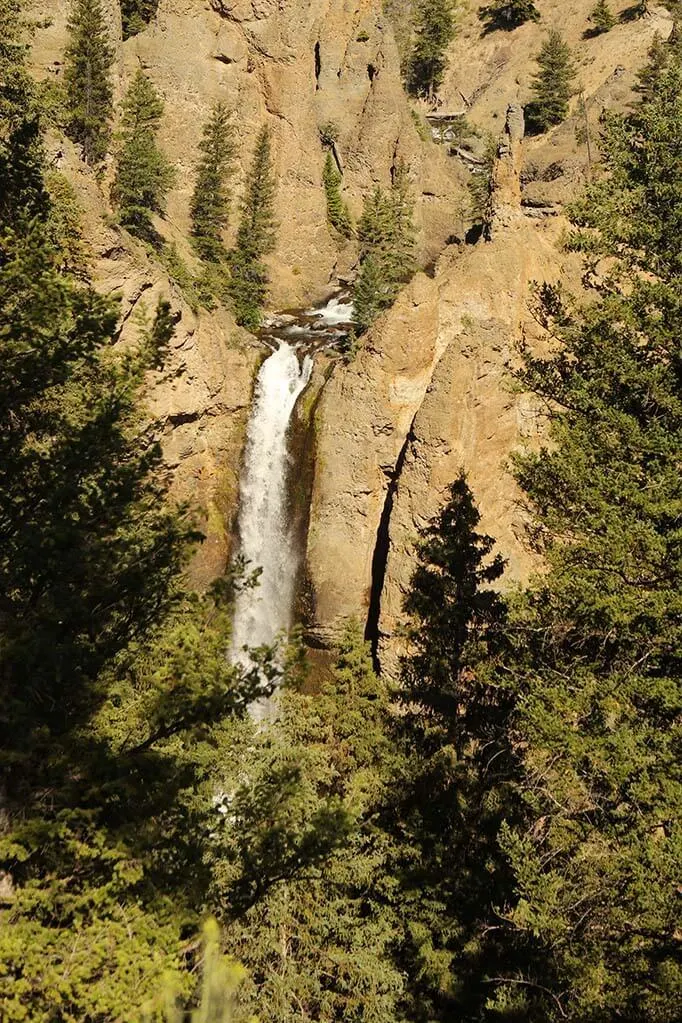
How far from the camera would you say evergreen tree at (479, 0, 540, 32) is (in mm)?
73750

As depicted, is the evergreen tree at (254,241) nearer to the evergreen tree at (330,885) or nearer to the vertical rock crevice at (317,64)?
the vertical rock crevice at (317,64)

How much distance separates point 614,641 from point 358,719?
8.14 m

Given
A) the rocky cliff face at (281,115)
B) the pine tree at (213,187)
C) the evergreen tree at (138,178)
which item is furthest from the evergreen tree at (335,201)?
the evergreen tree at (138,178)

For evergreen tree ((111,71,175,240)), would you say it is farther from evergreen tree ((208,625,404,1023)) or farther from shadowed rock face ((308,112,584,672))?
evergreen tree ((208,625,404,1023))

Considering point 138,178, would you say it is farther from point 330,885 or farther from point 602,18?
point 602,18

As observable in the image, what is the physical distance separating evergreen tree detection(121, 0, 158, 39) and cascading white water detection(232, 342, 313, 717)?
100 ft

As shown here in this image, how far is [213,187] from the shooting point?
131 ft

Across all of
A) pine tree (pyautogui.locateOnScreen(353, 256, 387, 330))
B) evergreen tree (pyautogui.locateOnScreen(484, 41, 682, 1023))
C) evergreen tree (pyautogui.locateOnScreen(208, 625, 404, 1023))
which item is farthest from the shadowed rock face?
evergreen tree (pyautogui.locateOnScreen(484, 41, 682, 1023))

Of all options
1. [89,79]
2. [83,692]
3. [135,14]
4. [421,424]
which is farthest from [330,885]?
[135,14]

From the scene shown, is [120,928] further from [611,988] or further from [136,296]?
[136,296]

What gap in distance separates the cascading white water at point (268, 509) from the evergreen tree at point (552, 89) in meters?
43.3

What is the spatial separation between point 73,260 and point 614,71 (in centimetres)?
5438

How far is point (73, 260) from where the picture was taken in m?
22.7

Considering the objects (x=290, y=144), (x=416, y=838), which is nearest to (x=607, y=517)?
(x=416, y=838)
